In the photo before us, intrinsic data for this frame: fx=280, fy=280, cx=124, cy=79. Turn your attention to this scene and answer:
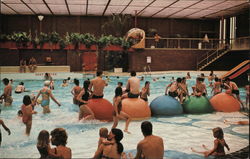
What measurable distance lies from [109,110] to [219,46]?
23.7 m

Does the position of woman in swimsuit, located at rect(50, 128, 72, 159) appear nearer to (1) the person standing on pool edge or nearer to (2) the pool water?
(2) the pool water

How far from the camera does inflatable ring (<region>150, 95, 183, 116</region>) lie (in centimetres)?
973

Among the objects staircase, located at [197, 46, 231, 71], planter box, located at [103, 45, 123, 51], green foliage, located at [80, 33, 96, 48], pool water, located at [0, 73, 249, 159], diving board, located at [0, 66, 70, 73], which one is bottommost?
pool water, located at [0, 73, 249, 159]

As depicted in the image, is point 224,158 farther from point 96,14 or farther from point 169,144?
point 96,14

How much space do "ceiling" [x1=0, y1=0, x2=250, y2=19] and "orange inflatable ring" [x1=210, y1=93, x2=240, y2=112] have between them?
12.6m

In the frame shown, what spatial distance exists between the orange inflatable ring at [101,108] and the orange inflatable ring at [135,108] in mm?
503

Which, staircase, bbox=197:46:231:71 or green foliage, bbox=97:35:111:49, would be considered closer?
green foliage, bbox=97:35:111:49

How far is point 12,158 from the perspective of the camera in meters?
5.82

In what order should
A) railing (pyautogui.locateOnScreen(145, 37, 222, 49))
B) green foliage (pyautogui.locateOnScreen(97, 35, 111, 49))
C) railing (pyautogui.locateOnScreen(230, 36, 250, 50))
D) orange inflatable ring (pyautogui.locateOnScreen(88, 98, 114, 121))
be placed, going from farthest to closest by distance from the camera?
railing (pyautogui.locateOnScreen(145, 37, 222, 49)) → railing (pyautogui.locateOnScreen(230, 36, 250, 50)) → green foliage (pyautogui.locateOnScreen(97, 35, 111, 49)) → orange inflatable ring (pyautogui.locateOnScreen(88, 98, 114, 121))

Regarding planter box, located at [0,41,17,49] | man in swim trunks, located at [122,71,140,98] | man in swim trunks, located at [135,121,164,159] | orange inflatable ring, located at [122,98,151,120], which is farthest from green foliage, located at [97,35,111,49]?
man in swim trunks, located at [135,121,164,159]

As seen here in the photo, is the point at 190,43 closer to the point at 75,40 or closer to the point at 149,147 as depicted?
the point at 75,40

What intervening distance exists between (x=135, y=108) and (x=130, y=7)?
17.0 metres

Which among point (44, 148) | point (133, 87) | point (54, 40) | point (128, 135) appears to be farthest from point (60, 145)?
point (54, 40)

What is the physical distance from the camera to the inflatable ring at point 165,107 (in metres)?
9.73
